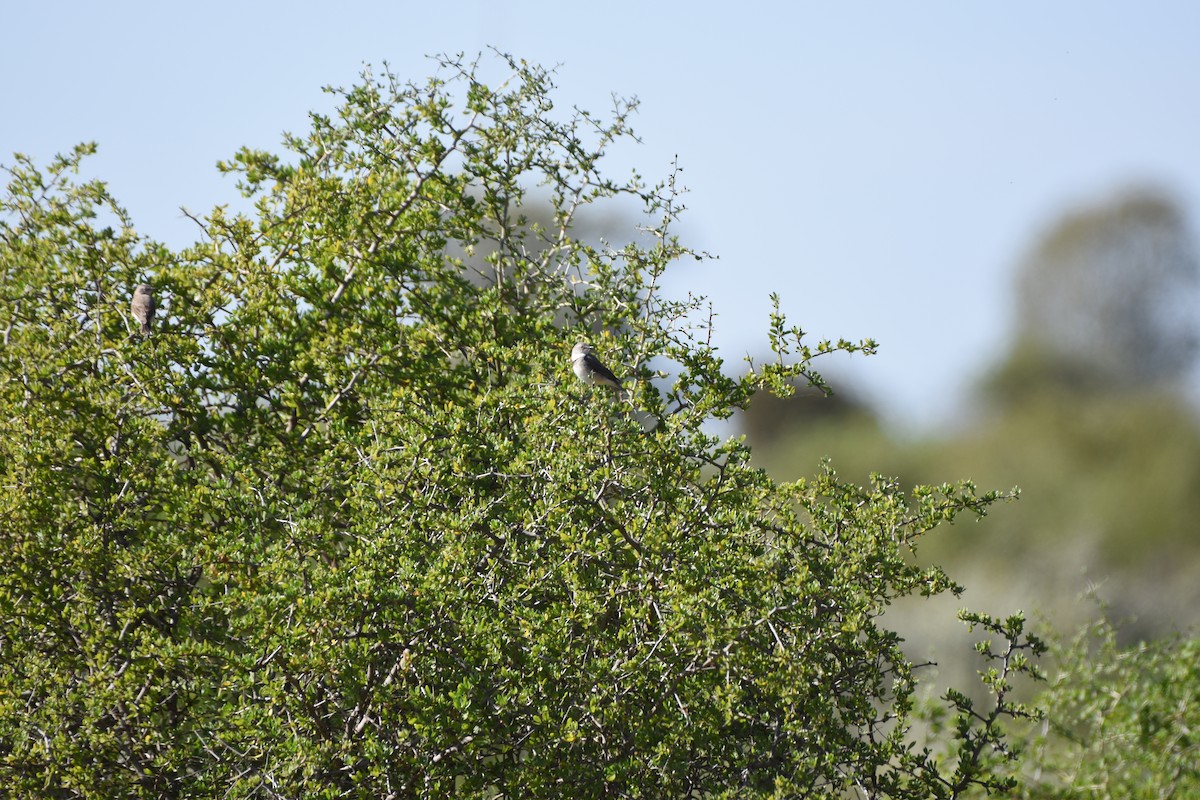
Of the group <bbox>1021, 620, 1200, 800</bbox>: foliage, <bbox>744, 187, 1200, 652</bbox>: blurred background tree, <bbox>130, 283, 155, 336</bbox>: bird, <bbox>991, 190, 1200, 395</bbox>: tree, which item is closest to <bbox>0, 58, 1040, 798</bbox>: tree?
<bbox>130, 283, 155, 336</bbox>: bird

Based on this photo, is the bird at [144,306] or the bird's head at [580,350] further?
the bird at [144,306]

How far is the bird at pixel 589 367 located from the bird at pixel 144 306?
2332 mm

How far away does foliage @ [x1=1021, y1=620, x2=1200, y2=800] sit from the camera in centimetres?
867

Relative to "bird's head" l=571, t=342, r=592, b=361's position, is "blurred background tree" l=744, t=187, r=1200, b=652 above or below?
above

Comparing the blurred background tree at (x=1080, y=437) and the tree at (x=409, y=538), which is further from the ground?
the blurred background tree at (x=1080, y=437)

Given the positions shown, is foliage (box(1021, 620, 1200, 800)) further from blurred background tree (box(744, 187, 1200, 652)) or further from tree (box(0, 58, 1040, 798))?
blurred background tree (box(744, 187, 1200, 652))

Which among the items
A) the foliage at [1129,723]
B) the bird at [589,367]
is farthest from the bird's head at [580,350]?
the foliage at [1129,723]

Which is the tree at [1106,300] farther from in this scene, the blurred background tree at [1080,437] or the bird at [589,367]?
the bird at [589,367]

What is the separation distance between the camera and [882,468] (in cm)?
2622

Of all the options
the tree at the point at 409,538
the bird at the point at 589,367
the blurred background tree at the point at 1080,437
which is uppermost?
the blurred background tree at the point at 1080,437

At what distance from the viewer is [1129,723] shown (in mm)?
8914

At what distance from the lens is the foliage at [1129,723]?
8672 mm

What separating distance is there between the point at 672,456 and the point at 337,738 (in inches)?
73.6

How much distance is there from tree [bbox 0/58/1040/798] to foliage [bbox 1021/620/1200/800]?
1463 mm
